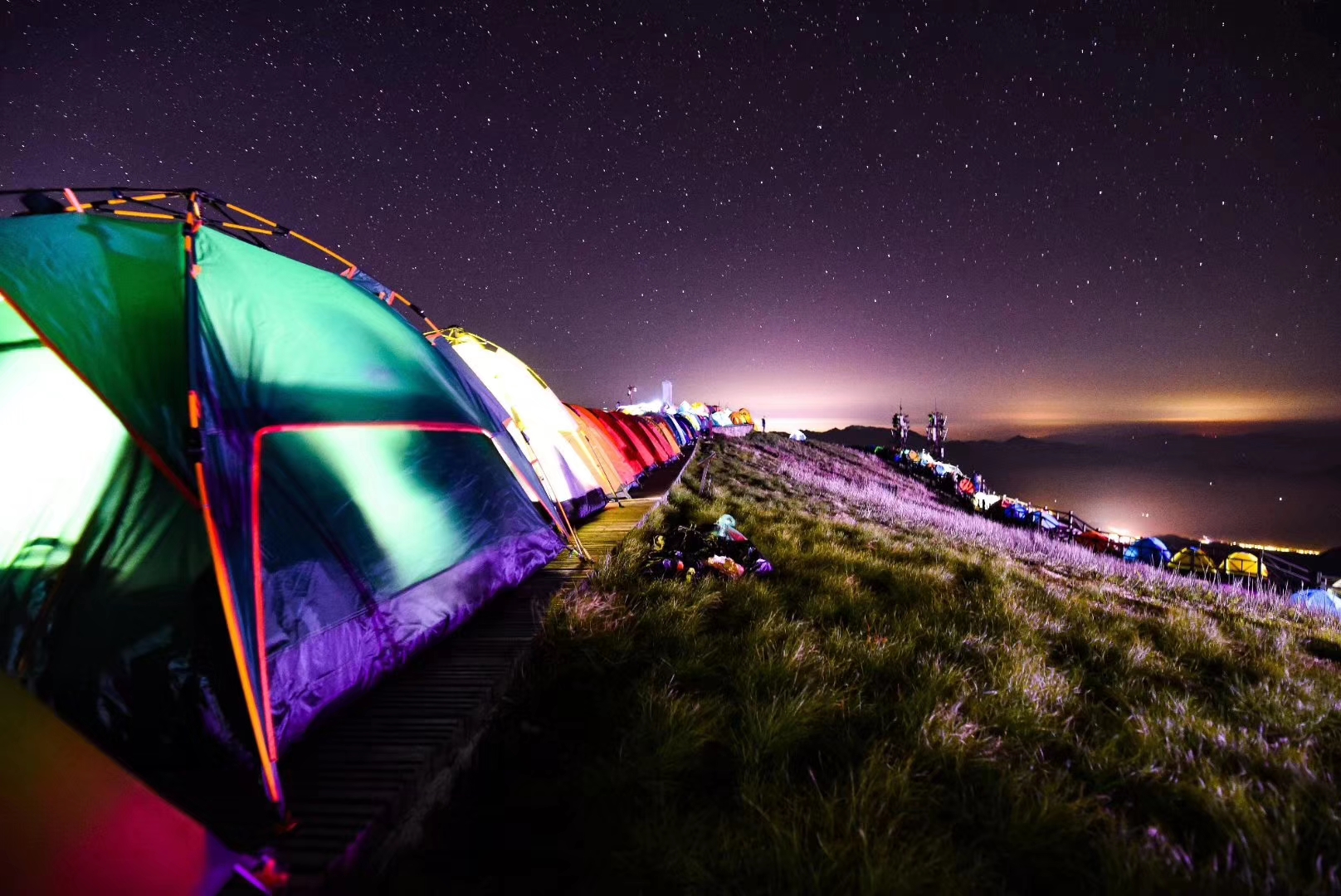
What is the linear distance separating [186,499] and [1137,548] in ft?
94.4

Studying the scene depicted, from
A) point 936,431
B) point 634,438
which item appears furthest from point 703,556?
point 936,431

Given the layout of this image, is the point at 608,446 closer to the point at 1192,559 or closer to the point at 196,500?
the point at 196,500

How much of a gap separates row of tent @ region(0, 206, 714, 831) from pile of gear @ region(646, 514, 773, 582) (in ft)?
6.19

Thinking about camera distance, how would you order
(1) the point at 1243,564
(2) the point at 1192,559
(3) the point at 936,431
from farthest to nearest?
(3) the point at 936,431
(2) the point at 1192,559
(1) the point at 1243,564

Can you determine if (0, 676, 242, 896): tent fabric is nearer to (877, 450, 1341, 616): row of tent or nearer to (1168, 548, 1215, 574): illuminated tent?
(877, 450, 1341, 616): row of tent

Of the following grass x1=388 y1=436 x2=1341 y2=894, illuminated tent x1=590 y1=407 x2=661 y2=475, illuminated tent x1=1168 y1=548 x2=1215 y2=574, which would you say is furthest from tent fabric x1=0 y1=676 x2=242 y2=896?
illuminated tent x1=1168 y1=548 x2=1215 y2=574

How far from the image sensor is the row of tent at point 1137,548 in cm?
1254

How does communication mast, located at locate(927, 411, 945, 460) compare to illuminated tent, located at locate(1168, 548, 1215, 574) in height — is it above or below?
above

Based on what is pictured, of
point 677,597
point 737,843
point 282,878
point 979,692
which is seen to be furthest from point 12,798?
point 979,692

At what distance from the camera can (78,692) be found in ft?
6.09

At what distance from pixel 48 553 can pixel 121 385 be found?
2.30ft

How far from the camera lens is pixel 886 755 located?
2.24 meters

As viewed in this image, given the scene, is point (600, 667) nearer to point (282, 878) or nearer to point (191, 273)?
point (282, 878)

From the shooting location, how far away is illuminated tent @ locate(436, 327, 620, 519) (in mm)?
6266
